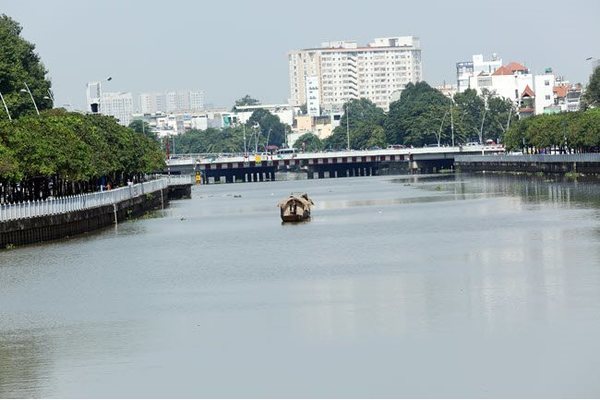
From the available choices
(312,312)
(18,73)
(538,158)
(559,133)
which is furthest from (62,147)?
(538,158)

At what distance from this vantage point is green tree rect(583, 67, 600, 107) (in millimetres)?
176500

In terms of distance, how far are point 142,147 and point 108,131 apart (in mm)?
18949

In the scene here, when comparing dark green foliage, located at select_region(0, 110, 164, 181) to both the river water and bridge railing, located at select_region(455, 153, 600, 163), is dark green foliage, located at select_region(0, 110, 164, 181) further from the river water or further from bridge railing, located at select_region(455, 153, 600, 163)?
bridge railing, located at select_region(455, 153, 600, 163)

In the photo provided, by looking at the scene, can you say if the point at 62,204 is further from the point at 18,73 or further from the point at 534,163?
the point at 534,163

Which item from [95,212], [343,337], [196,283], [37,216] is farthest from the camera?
[95,212]

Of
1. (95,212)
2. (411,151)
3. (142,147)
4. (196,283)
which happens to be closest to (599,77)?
(411,151)

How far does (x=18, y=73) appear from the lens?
357 feet

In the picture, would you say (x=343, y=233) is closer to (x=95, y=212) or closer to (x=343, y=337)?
(x=95, y=212)

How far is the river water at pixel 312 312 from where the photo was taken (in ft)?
107

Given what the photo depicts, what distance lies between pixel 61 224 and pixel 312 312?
34459 millimetres

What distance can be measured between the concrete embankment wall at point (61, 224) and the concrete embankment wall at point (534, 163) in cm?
4839

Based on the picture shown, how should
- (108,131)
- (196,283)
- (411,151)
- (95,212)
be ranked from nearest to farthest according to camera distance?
(196,283)
(95,212)
(108,131)
(411,151)

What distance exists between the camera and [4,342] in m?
39.4

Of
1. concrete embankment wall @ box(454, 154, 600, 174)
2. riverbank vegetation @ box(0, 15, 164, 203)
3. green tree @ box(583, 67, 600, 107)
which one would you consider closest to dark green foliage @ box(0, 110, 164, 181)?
riverbank vegetation @ box(0, 15, 164, 203)
